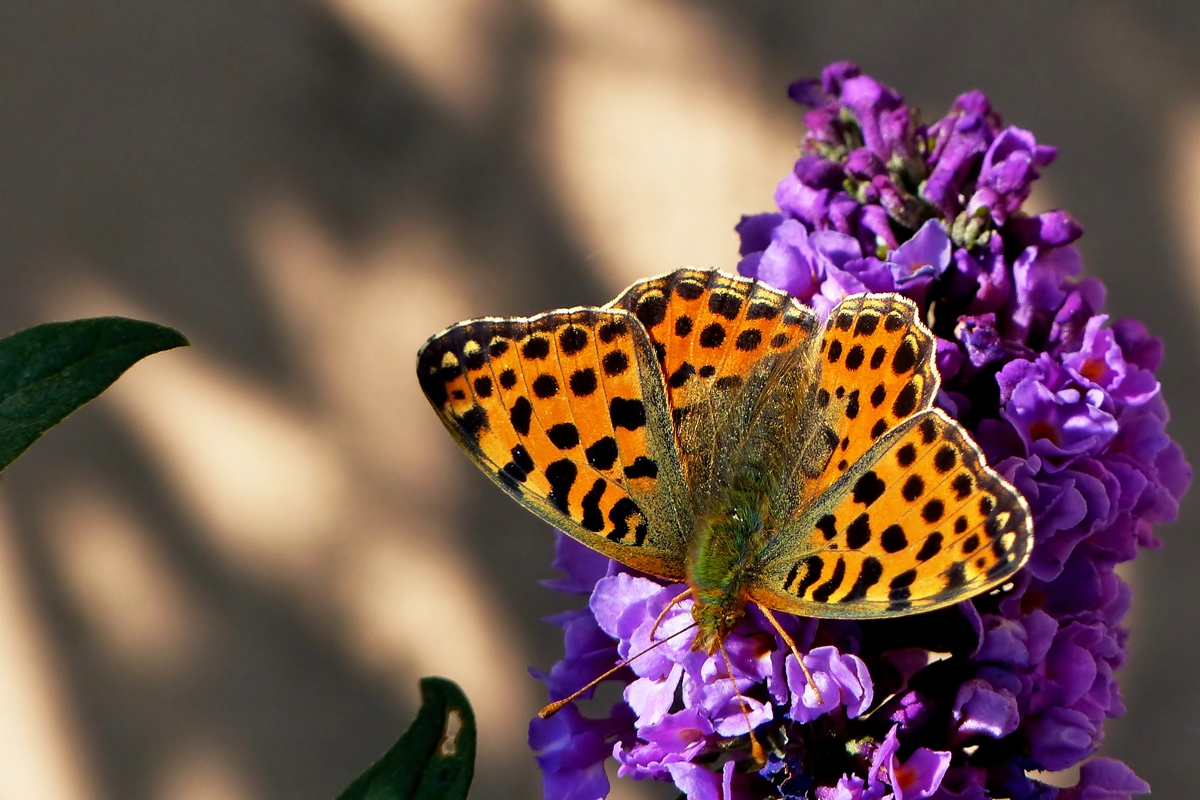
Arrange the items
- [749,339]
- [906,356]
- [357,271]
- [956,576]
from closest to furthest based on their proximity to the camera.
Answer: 1. [956,576]
2. [906,356]
3. [749,339]
4. [357,271]

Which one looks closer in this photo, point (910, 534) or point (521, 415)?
point (910, 534)

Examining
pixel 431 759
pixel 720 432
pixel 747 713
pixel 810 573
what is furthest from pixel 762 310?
pixel 431 759

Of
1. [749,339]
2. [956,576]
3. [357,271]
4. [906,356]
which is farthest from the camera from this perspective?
[357,271]

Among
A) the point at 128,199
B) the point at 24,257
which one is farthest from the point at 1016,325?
the point at 24,257

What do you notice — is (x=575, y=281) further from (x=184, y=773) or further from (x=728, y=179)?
(x=184, y=773)

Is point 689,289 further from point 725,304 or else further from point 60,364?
point 60,364

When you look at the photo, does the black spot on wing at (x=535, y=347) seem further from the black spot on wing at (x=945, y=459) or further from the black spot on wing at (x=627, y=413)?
the black spot on wing at (x=945, y=459)
